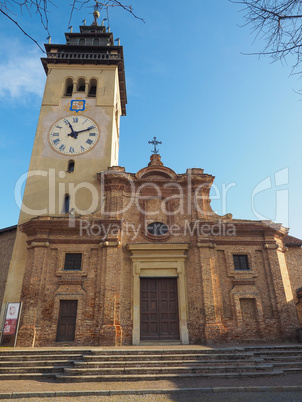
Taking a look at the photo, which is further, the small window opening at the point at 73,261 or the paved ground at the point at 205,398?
the small window opening at the point at 73,261

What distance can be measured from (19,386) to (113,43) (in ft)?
86.8

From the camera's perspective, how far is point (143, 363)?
10070mm

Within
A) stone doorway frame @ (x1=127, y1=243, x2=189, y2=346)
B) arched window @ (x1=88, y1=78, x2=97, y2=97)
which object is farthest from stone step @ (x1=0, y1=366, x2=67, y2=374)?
arched window @ (x1=88, y1=78, x2=97, y2=97)

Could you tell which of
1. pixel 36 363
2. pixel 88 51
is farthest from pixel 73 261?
pixel 88 51

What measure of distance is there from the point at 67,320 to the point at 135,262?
4.27 metres

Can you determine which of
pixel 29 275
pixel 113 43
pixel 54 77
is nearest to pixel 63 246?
pixel 29 275

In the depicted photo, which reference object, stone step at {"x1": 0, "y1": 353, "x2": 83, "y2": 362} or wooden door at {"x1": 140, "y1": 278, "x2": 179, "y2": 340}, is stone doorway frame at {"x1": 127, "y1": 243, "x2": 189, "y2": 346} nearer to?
wooden door at {"x1": 140, "y1": 278, "x2": 179, "y2": 340}

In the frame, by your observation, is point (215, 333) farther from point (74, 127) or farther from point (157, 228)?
point (74, 127)

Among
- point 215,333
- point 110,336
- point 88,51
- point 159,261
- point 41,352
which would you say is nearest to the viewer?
Result: point 41,352

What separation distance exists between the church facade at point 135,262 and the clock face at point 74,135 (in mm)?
204

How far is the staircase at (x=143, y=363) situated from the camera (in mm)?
9586

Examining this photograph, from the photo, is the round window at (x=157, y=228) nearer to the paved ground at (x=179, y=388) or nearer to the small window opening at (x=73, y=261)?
the small window opening at (x=73, y=261)

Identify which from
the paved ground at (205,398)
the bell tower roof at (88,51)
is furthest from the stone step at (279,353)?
the bell tower roof at (88,51)

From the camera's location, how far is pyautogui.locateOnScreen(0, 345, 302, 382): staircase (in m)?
9.59
